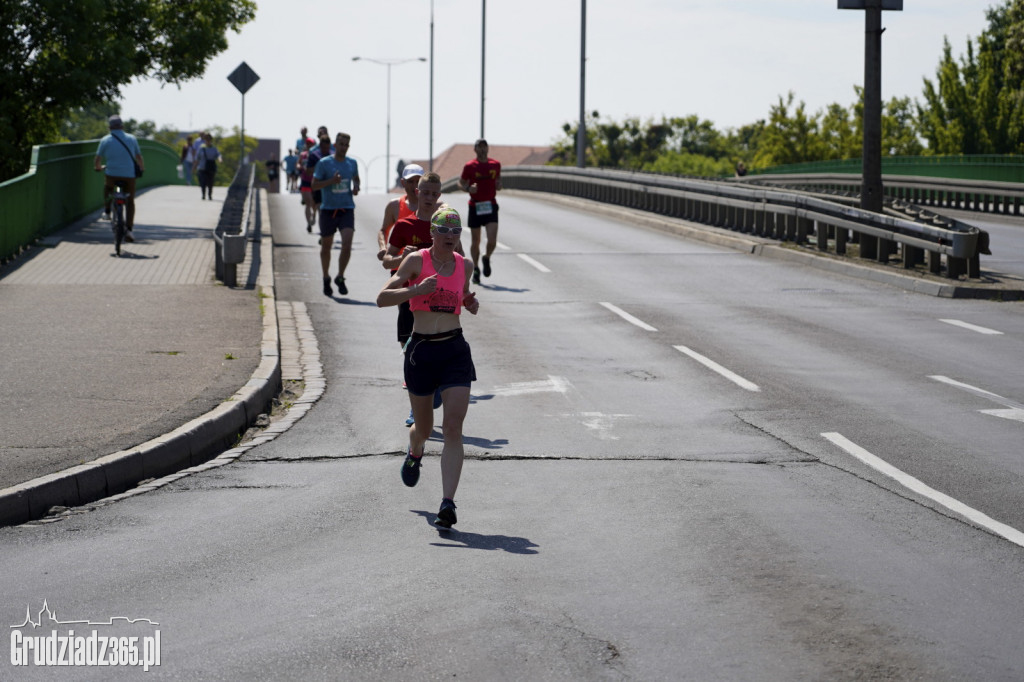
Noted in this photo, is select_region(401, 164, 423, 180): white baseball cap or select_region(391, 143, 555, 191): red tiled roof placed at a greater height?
select_region(391, 143, 555, 191): red tiled roof

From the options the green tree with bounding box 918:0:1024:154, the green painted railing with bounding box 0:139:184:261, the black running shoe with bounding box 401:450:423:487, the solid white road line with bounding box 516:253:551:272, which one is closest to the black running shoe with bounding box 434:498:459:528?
the black running shoe with bounding box 401:450:423:487

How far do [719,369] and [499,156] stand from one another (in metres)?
144

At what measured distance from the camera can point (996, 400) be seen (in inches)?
452

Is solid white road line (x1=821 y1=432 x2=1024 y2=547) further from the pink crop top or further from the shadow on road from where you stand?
the pink crop top

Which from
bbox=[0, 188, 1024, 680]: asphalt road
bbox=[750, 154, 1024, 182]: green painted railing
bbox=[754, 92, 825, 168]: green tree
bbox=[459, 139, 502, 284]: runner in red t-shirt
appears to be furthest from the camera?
bbox=[754, 92, 825, 168]: green tree

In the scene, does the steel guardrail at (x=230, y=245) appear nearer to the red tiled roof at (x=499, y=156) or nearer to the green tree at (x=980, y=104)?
the green tree at (x=980, y=104)

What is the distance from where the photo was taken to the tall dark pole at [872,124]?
22.2 meters

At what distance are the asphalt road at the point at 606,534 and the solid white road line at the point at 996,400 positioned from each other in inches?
1.9

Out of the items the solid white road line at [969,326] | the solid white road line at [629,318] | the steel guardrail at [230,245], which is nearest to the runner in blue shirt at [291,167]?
the steel guardrail at [230,245]

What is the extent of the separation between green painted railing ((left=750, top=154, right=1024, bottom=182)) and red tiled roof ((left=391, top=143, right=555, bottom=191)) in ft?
289

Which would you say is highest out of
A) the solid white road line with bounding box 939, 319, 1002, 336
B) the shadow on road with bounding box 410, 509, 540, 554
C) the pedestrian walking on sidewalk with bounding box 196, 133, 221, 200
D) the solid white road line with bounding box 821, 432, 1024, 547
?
the pedestrian walking on sidewalk with bounding box 196, 133, 221, 200

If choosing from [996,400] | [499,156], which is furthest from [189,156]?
[499,156]

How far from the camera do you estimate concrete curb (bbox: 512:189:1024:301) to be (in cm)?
1867

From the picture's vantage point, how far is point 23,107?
29.1 meters
